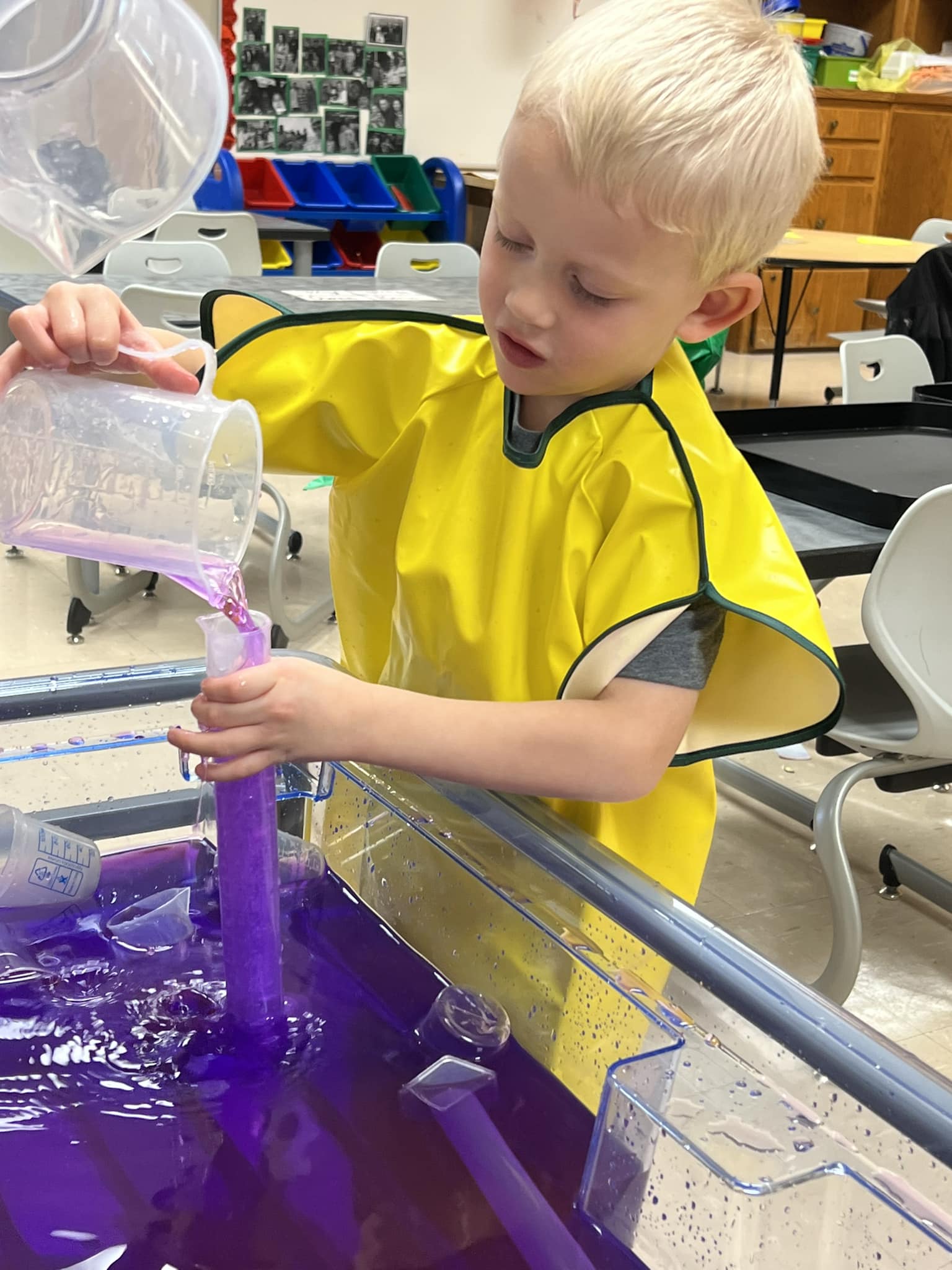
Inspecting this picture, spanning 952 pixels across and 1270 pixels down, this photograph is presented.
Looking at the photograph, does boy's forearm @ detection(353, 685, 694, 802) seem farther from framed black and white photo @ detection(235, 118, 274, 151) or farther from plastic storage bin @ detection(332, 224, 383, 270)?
framed black and white photo @ detection(235, 118, 274, 151)

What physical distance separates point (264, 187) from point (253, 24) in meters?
0.62

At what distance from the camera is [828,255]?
4180 millimetres

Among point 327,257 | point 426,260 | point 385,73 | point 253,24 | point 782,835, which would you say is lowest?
point 782,835

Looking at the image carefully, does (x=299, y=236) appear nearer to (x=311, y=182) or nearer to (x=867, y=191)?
(x=311, y=182)

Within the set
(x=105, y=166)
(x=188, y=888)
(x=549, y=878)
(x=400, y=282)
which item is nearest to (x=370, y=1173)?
(x=549, y=878)

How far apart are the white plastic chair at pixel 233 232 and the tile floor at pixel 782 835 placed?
75 cm

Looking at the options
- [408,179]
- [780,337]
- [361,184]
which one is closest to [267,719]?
[780,337]

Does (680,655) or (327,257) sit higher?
(680,655)

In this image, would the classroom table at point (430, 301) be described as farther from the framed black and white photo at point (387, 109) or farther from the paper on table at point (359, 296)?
the framed black and white photo at point (387, 109)

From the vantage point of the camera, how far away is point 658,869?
2.83 ft

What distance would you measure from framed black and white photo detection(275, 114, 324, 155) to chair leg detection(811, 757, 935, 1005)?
451cm

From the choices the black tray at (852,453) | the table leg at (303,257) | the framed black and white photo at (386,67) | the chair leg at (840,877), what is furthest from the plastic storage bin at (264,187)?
the chair leg at (840,877)

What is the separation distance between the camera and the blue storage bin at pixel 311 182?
17.3 ft

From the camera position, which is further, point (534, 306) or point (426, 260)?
point (426, 260)
